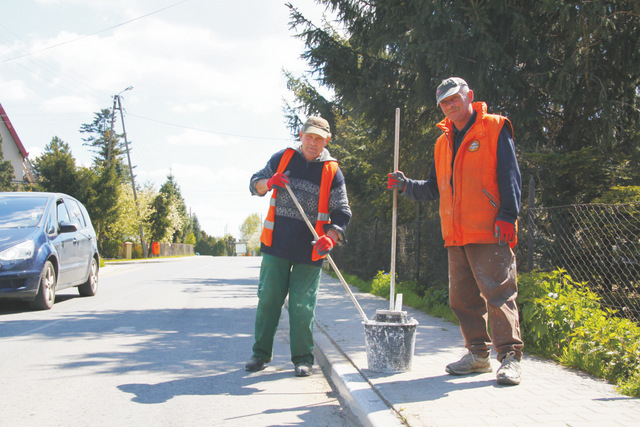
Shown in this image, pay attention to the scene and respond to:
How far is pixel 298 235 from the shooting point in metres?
4.90

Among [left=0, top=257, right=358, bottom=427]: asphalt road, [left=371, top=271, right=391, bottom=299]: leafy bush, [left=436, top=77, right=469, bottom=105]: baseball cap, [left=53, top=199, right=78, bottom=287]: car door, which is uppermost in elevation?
[left=436, top=77, right=469, bottom=105]: baseball cap

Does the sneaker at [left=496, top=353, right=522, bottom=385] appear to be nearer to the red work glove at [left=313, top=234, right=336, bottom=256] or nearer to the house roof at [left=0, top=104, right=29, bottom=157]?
the red work glove at [left=313, top=234, right=336, bottom=256]

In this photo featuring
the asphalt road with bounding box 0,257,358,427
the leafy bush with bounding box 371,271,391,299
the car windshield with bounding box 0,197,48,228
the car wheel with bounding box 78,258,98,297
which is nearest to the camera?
the asphalt road with bounding box 0,257,358,427

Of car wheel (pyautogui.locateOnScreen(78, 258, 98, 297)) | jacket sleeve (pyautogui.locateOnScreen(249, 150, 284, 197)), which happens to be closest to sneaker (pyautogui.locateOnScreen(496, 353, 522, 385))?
jacket sleeve (pyautogui.locateOnScreen(249, 150, 284, 197))

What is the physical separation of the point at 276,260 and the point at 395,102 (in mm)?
5375

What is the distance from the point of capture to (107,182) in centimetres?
2742

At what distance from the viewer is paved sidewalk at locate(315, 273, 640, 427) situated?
3215 mm

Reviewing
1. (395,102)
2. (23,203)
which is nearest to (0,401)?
(23,203)

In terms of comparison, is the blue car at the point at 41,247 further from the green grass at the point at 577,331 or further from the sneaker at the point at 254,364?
the green grass at the point at 577,331

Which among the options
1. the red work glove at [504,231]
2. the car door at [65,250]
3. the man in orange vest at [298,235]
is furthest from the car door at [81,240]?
the red work glove at [504,231]

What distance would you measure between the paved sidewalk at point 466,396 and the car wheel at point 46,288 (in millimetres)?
5018

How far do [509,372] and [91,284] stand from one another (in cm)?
913

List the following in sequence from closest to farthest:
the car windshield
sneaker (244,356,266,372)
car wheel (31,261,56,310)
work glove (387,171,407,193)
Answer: work glove (387,171,407,193) < sneaker (244,356,266,372) < car wheel (31,261,56,310) < the car windshield

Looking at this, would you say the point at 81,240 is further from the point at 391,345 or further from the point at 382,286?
the point at 391,345
